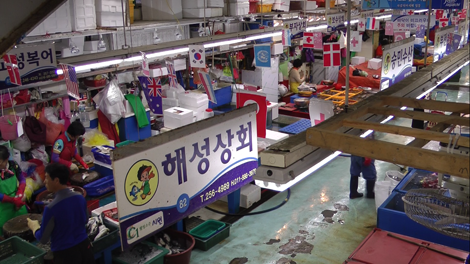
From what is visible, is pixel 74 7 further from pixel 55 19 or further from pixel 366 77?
pixel 366 77

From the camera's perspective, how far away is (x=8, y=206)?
6.70m

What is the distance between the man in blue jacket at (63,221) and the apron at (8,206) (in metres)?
2.12

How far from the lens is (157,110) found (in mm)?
9422

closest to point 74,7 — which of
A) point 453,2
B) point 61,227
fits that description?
point 61,227

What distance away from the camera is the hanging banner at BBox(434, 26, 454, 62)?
8.88 m

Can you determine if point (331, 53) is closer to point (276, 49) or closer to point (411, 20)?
point (276, 49)

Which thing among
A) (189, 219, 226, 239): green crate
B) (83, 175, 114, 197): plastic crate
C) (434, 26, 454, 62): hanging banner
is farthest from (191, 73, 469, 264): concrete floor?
(434, 26, 454, 62): hanging banner

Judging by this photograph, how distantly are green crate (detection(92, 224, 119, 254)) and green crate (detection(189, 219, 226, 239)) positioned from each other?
1611 millimetres

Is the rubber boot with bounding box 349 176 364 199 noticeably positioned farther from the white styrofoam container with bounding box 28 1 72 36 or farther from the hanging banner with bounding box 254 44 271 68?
the white styrofoam container with bounding box 28 1 72 36

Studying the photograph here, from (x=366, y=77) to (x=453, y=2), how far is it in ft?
17.0

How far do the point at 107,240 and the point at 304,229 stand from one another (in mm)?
3357

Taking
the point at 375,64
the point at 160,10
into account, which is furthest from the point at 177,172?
the point at 375,64

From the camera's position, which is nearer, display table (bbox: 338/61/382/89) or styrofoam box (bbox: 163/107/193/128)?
styrofoam box (bbox: 163/107/193/128)

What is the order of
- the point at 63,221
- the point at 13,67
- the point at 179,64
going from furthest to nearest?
1. the point at 179,64
2. the point at 13,67
3. the point at 63,221
